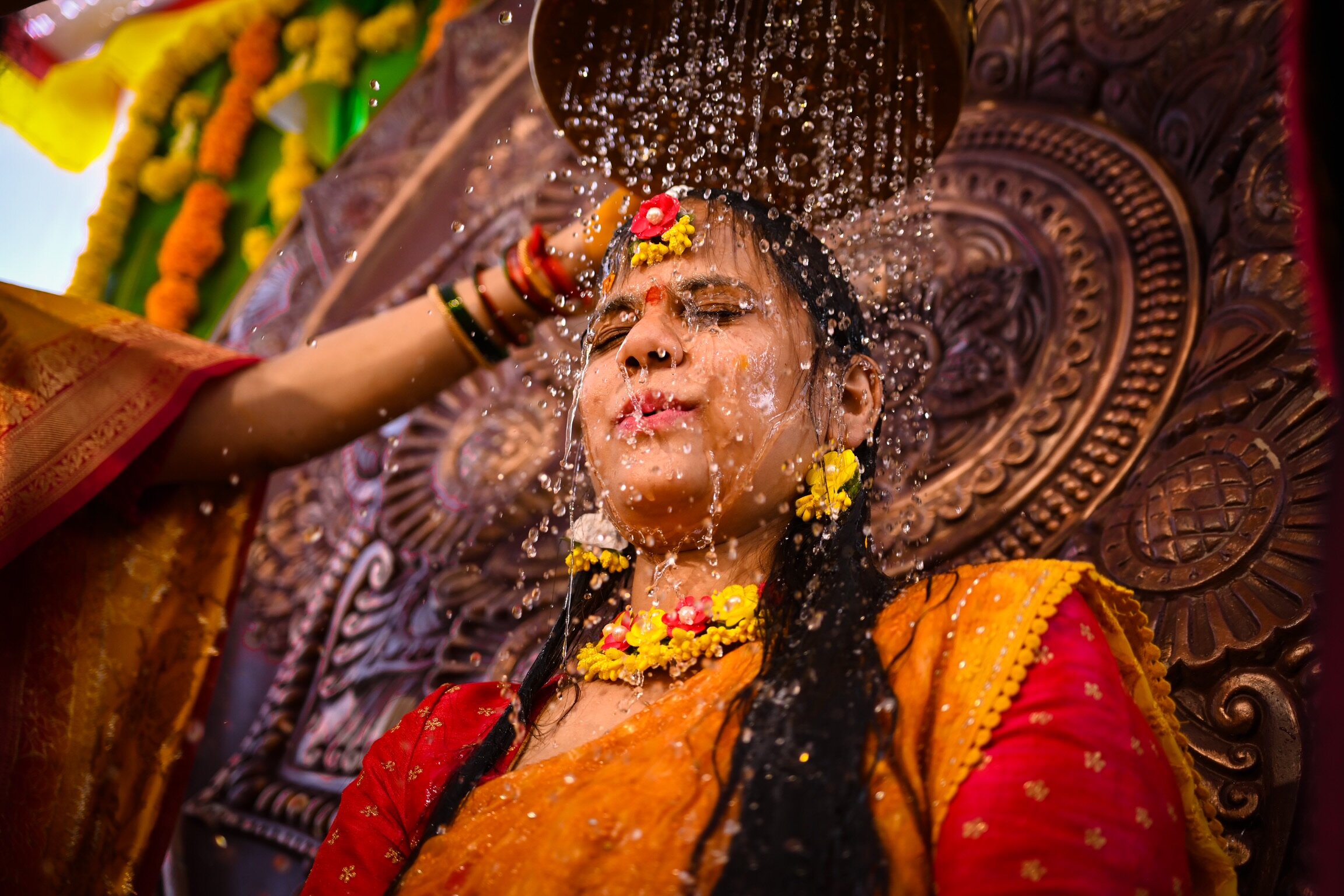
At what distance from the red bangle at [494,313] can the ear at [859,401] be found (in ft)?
2.24

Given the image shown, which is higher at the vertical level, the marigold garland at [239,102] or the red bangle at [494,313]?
the marigold garland at [239,102]

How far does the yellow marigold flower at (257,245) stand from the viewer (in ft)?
10.9

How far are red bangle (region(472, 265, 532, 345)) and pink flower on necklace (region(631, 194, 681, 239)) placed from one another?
473 millimetres

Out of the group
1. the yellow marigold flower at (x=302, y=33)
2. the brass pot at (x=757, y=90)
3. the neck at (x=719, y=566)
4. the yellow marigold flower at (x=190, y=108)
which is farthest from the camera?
the yellow marigold flower at (x=190, y=108)

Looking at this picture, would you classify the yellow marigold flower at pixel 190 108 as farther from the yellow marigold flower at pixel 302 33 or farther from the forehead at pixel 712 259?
the forehead at pixel 712 259

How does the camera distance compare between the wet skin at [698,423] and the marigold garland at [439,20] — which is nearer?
the wet skin at [698,423]

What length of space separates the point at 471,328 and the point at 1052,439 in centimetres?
103

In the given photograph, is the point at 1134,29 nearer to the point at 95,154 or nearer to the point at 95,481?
the point at 95,481

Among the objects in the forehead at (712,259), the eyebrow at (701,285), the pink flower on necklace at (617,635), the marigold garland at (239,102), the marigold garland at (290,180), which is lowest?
the pink flower on necklace at (617,635)

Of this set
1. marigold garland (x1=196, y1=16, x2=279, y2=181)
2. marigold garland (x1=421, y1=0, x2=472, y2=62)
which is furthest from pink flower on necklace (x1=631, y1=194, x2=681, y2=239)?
marigold garland (x1=196, y1=16, x2=279, y2=181)

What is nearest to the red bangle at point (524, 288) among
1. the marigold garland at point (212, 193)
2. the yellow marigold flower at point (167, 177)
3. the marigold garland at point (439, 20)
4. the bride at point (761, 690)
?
the bride at point (761, 690)

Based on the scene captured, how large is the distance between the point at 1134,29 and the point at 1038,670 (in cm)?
152

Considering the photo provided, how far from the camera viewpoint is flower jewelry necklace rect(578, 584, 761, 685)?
1334mm

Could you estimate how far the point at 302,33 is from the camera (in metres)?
3.44
